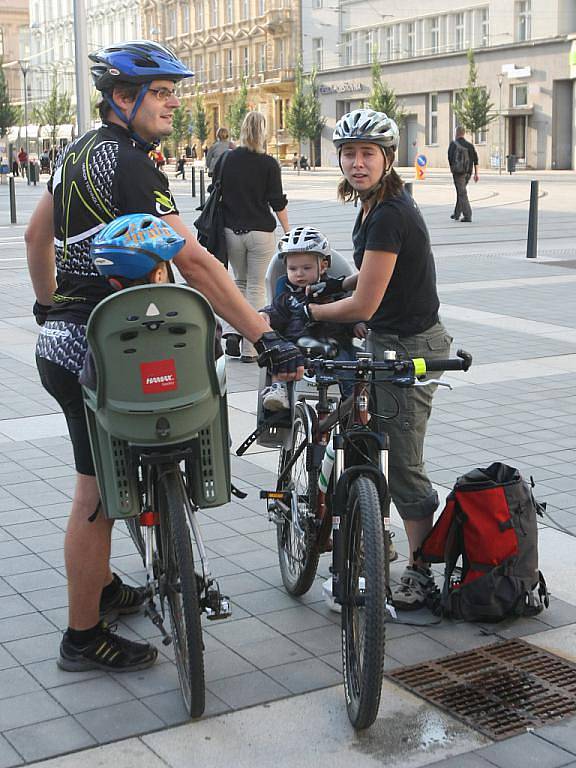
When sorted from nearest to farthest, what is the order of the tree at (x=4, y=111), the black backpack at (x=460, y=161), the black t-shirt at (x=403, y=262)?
the black t-shirt at (x=403, y=262) < the black backpack at (x=460, y=161) < the tree at (x=4, y=111)

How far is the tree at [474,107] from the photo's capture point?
206 feet

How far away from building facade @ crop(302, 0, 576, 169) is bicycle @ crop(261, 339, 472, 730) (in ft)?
194

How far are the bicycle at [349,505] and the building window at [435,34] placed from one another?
231 ft

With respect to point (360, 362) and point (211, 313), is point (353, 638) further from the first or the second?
point (211, 313)

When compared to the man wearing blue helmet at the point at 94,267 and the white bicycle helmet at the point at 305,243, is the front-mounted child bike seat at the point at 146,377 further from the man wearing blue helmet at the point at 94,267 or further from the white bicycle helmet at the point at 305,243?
the white bicycle helmet at the point at 305,243

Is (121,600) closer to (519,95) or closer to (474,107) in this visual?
(474,107)

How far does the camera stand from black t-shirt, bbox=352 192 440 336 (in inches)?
168

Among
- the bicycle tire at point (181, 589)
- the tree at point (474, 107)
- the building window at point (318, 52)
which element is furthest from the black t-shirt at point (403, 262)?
the building window at point (318, 52)

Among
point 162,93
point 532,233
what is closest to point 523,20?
→ point 532,233

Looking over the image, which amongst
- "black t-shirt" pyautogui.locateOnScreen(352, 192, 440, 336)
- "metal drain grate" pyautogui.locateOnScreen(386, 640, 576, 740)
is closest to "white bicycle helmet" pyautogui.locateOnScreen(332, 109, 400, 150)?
"black t-shirt" pyautogui.locateOnScreen(352, 192, 440, 336)

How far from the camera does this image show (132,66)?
3.70 metres

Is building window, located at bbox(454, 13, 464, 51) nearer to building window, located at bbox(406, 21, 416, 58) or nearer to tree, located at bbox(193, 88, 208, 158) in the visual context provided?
building window, located at bbox(406, 21, 416, 58)

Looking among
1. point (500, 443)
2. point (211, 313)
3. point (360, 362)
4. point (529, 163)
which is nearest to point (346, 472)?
point (360, 362)

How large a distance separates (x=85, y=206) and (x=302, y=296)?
1.38 meters
